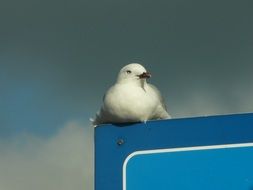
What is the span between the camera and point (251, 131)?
89.8 inches

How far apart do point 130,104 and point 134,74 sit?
75 cm

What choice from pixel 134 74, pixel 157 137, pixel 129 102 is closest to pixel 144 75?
pixel 134 74

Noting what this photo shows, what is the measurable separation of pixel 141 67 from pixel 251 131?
191 centimetres

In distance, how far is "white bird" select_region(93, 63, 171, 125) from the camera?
3.05 m

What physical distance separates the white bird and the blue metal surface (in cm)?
35

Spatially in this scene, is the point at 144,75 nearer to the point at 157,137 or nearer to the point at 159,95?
the point at 159,95

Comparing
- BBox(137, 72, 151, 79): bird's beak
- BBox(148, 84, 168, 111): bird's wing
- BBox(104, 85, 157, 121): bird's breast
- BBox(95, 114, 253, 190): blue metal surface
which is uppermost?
BBox(137, 72, 151, 79): bird's beak

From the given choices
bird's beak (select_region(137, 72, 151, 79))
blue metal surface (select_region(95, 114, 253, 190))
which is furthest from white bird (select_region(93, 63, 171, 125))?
blue metal surface (select_region(95, 114, 253, 190))

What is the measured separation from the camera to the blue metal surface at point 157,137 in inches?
91.0

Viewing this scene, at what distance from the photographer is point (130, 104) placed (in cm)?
323

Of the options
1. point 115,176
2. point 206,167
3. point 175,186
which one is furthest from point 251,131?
point 115,176

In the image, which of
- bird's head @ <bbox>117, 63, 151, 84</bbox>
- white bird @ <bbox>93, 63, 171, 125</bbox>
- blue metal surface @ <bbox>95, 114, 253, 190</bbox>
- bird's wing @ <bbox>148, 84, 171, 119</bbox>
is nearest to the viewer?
blue metal surface @ <bbox>95, 114, 253, 190</bbox>

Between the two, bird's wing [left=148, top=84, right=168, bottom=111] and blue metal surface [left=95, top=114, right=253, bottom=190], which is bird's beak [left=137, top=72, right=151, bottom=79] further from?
blue metal surface [left=95, top=114, right=253, bottom=190]

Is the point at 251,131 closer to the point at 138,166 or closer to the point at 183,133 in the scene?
the point at 183,133
